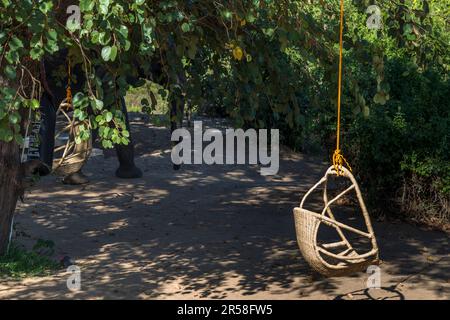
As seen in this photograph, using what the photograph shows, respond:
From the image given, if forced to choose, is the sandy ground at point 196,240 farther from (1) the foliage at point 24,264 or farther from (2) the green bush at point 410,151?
(2) the green bush at point 410,151

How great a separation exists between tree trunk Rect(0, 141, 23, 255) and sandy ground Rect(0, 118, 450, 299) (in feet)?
1.98

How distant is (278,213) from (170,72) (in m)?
4.12

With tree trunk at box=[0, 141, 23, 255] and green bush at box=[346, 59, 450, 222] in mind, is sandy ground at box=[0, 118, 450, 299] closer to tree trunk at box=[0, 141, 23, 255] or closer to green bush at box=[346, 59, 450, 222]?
green bush at box=[346, 59, 450, 222]

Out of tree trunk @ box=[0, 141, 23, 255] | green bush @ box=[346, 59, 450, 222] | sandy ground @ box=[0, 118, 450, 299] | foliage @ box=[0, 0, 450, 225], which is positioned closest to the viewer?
foliage @ box=[0, 0, 450, 225]

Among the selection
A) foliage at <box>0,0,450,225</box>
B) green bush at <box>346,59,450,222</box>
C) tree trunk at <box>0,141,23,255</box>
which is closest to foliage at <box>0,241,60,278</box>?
tree trunk at <box>0,141,23,255</box>

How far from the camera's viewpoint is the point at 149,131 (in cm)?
1655

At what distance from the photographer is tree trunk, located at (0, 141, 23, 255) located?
7574 mm

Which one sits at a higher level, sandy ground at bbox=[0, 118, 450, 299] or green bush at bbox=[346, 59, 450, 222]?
green bush at bbox=[346, 59, 450, 222]

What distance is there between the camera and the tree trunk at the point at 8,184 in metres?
7.57

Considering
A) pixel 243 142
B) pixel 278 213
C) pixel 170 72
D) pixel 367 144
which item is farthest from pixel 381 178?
pixel 243 142

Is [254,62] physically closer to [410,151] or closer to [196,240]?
[196,240]

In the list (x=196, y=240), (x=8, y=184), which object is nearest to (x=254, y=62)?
(x=8, y=184)

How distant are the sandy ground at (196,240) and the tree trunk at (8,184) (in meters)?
0.60

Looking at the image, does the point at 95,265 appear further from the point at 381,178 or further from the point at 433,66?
the point at 433,66
